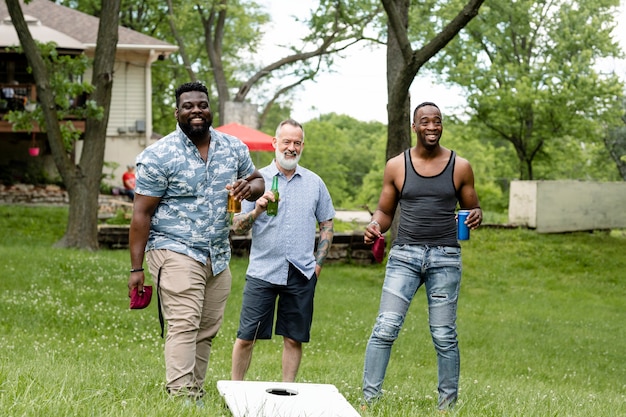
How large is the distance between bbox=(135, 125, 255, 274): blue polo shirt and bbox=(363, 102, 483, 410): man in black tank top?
1082 millimetres

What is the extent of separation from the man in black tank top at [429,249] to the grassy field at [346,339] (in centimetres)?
32

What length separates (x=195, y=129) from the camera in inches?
231

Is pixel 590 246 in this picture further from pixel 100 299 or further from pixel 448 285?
pixel 448 285

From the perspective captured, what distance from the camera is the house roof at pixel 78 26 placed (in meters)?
31.7

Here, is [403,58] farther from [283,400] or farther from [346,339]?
[283,400]

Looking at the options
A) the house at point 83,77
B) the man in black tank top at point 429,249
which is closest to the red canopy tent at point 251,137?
the house at point 83,77

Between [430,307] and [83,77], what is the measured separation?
2784 cm

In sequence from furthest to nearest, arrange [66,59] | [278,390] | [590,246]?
[590,246] < [66,59] < [278,390]

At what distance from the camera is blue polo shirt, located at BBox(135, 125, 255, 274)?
583 cm

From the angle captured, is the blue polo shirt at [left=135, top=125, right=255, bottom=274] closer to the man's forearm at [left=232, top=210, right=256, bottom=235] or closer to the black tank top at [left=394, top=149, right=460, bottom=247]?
the man's forearm at [left=232, top=210, right=256, bottom=235]

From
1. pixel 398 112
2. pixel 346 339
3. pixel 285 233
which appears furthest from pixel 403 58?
pixel 285 233

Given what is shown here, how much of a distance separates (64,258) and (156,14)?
2598 cm

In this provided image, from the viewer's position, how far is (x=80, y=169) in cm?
1988

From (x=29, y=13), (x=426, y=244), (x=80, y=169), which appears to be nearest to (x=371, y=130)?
(x=29, y=13)
